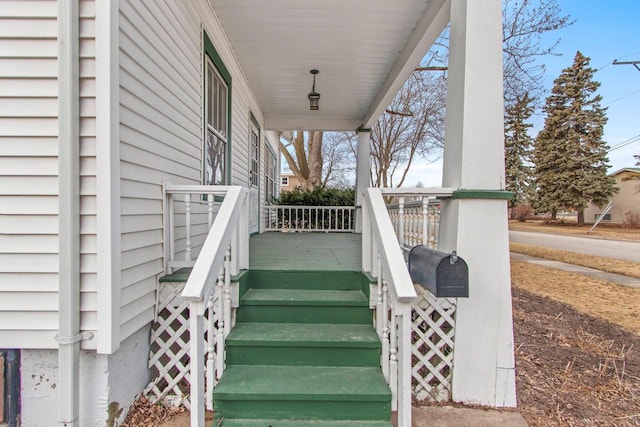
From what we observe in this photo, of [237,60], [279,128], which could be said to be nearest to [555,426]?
[237,60]

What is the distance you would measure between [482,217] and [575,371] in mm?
1761

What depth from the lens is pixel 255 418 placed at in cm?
202

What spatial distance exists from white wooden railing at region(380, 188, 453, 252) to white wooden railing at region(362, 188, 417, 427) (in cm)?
24

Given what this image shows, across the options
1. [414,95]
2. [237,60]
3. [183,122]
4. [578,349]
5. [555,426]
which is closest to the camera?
[555,426]

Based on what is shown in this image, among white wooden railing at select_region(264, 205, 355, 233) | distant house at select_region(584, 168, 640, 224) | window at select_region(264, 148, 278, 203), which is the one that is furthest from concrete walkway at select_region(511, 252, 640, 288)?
distant house at select_region(584, 168, 640, 224)

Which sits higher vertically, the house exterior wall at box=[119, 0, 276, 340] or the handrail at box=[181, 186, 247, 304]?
the house exterior wall at box=[119, 0, 276, 340]

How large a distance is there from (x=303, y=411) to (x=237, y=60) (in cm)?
443

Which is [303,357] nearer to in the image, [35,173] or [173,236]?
[173,236]

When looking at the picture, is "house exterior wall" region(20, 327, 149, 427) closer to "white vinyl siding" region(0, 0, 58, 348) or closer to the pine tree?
"white vinyl siding" region(0, 0, 58, 348)

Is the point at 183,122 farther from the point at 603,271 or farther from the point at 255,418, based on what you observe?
the point at 603,271

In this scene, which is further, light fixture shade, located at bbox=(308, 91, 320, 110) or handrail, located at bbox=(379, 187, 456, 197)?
light fixture shade, located at bbox=(308, 91, 320, 110)

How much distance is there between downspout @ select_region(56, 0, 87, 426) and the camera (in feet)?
6.06

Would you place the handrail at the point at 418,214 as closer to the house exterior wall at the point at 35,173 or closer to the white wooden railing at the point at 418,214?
the white wooden railing at the point at 418,214

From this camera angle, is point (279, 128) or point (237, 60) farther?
point (279, 128)
